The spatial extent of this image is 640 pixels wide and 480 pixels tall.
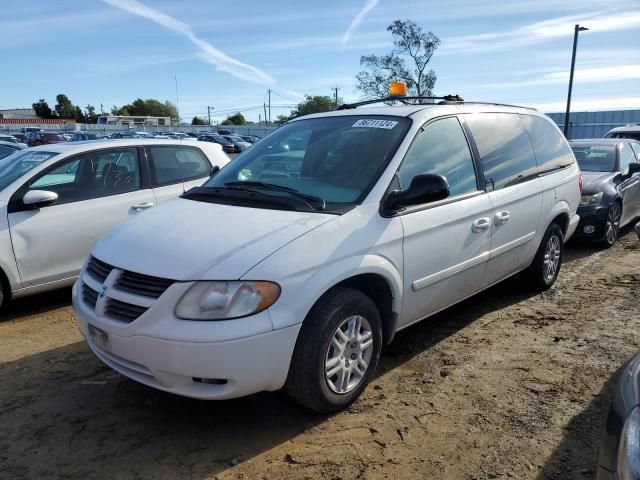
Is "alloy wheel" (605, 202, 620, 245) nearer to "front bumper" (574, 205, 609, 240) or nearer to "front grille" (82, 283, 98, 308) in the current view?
"front bumper" (574, 205, 609, 240)

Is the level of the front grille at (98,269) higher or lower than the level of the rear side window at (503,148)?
lower

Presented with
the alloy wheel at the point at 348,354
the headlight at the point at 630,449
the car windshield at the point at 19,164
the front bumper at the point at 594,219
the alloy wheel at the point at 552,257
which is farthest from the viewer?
the front bumper at the point at 594,219

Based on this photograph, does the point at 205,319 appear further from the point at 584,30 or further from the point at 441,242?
the point at 584,30

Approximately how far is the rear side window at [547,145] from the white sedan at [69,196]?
9.97ft

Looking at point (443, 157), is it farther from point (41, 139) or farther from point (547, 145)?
point (41, 139)

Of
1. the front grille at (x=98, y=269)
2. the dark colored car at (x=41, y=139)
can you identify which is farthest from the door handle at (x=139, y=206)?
the dark colored car at (x=41, y=139)

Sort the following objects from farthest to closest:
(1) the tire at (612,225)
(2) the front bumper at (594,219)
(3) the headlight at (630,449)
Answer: (1) the tire at (612,225) < (2) the front bumper at (594,219) < (3) the headlight at (630,449)

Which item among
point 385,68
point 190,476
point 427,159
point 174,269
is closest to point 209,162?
point 427,159

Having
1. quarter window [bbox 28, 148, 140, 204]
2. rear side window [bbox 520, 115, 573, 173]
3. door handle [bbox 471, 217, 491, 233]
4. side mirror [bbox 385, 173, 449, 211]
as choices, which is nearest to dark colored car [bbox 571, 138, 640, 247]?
rear side window [bbox 520, 115, 573, 173]

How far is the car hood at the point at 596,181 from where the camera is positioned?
7820 millimetres

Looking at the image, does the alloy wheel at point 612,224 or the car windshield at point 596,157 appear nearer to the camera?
the alloy wheel at point 612,224

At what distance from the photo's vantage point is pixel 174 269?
2.81 meters

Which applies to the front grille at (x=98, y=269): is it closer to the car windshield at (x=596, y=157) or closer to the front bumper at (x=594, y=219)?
the front bumper at (x=594, y=219)

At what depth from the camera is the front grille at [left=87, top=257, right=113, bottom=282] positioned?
10.2 feet
